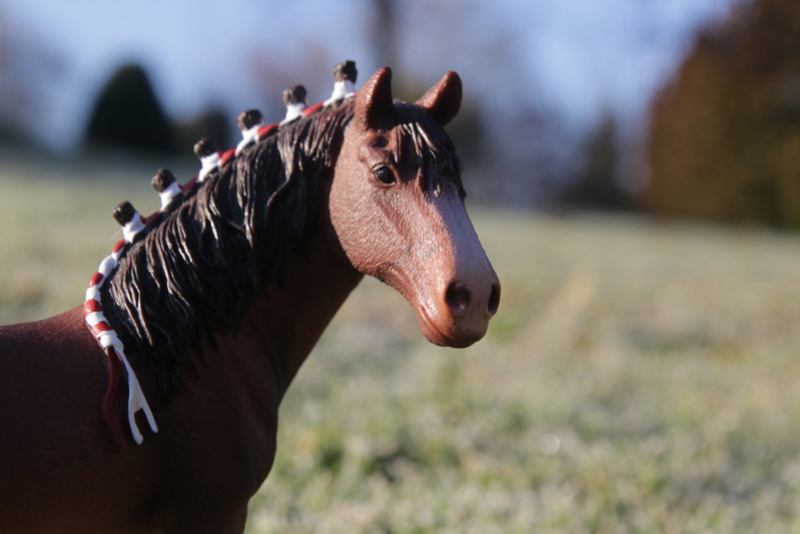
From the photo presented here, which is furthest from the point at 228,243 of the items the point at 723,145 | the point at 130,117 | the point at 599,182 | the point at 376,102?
the point at 599,182

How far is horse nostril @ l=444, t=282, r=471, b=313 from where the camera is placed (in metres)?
1.24

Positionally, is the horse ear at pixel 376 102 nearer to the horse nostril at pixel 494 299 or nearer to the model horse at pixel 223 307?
the model horse at pixel 223 307

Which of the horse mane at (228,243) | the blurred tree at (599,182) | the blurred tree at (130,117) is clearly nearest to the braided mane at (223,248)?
the horse mane at (228,243)

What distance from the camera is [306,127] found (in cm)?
147

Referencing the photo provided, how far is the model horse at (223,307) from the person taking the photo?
4.15ft

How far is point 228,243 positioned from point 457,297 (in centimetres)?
47

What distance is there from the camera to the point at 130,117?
56.7 ft

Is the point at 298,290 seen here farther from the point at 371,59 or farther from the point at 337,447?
the point at 371,59

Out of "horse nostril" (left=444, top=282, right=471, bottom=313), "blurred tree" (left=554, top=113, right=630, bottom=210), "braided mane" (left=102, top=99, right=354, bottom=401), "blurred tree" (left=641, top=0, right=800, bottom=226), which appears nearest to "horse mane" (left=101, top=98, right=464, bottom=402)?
"braided mane" (left=102, top=99, right=354, bottom=401)

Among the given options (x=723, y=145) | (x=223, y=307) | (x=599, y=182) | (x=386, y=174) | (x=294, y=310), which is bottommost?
(x=599, y=182)

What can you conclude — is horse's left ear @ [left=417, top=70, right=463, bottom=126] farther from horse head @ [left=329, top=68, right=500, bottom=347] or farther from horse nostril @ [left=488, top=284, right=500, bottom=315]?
horse nostril @ [left=488, top=284, right=500, bottom=315]

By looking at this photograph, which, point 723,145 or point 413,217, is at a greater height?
point 413,217

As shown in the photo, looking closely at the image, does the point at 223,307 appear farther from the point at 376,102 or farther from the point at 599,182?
the point at 599,182

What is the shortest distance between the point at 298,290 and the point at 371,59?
18616 mm
